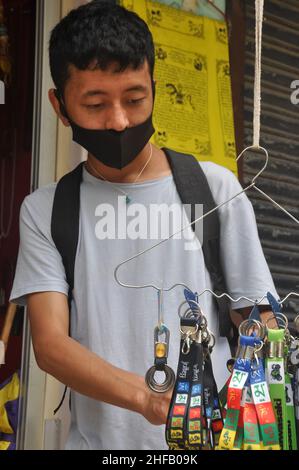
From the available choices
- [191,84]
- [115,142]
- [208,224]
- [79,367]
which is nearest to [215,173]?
[208,224]

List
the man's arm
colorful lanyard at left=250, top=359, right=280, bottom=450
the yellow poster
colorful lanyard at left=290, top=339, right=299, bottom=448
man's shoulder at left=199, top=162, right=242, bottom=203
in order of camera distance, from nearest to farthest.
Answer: colorful lanyard at left=250, top=359, right=280, bottom=450, colorful lanyard at left=290, top=339, right=299, bottom=448, the man's arm, man's shoulder at left=199, top=162, right=242, bottom=203, the yellow poster

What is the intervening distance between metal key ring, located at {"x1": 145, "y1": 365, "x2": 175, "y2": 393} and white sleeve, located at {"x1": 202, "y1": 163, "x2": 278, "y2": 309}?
→ 0.43 m

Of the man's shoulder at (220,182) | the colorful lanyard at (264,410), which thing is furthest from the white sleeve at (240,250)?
the colorful lanyard at (264,410)

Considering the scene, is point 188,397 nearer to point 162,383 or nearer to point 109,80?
point 162,383

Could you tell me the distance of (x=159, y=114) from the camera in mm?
3156

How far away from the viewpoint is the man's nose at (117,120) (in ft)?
7.53

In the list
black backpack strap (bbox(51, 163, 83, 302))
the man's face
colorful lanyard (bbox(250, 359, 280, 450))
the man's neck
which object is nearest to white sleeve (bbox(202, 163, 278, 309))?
the man's neck

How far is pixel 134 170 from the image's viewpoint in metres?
2.45

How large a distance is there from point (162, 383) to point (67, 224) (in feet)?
2.05

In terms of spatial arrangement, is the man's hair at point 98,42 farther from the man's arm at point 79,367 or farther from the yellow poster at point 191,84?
the yellow poster at point 191,84

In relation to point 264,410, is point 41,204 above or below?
above

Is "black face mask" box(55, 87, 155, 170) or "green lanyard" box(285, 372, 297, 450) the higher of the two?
"black face mask" box(55, 87, 155, 170)

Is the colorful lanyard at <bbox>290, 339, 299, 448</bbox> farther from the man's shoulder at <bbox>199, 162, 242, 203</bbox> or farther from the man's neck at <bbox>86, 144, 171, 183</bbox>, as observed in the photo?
the man's neck at <bbox>86, 144, 171, 183</bbox>

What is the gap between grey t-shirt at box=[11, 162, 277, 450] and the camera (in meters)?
2.28
